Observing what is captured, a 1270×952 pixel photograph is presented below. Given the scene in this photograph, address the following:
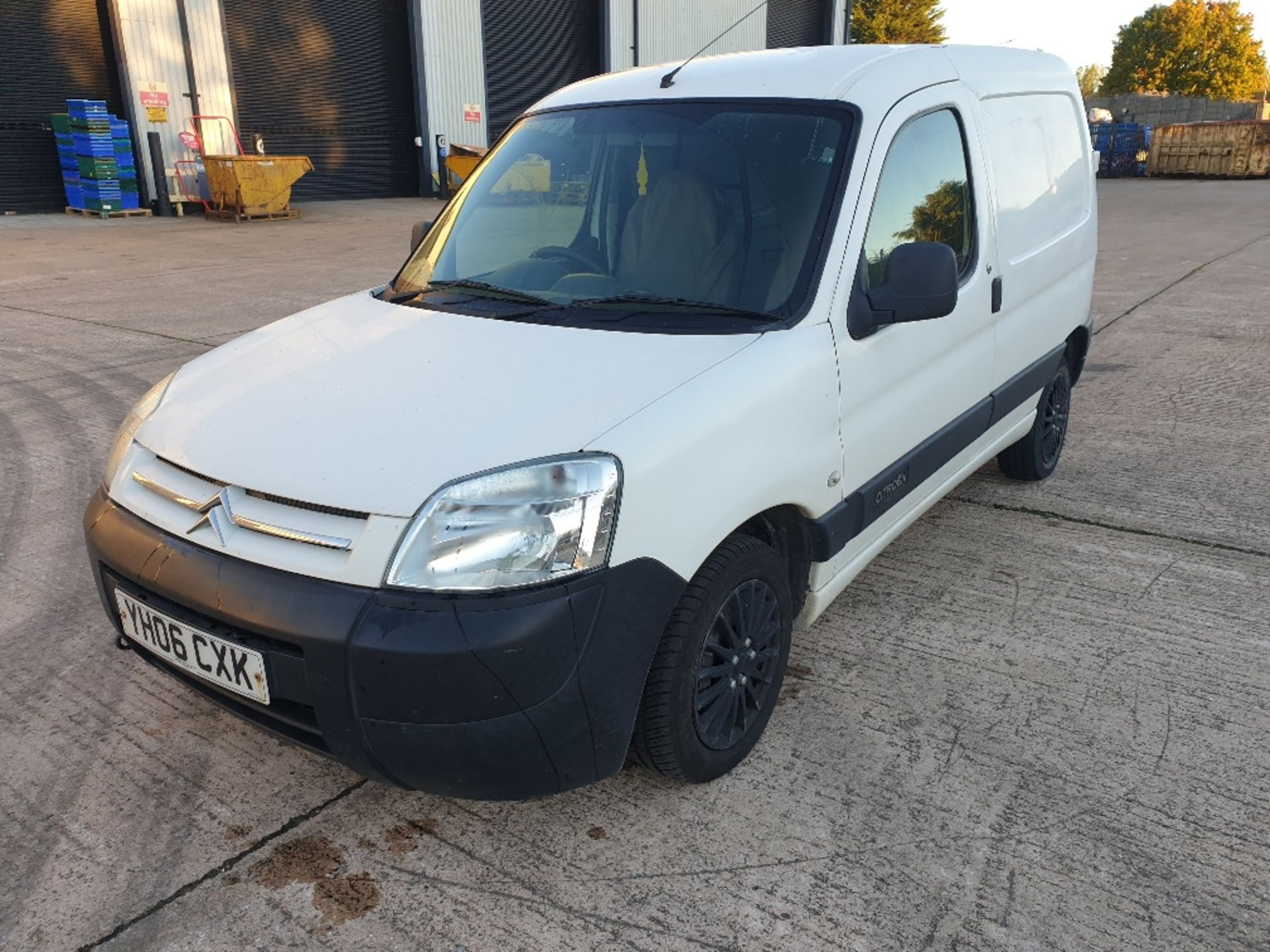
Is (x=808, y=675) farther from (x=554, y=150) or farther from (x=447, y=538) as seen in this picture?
(x=554, y=150)

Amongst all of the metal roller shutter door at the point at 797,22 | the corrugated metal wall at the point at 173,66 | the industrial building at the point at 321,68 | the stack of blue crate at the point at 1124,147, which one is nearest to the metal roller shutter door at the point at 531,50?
the industrial building at the point at 321,68

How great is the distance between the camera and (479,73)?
23.3 m

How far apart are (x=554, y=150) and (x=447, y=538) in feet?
5.86

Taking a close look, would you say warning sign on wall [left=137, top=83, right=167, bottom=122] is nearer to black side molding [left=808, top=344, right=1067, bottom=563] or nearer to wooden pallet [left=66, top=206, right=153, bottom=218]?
wooden pallet [left=66, top=206, right=153, bottom=218]

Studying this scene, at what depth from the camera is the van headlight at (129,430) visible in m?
2.48

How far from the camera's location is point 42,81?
55.1 feet

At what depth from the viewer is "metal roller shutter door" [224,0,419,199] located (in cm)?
1931

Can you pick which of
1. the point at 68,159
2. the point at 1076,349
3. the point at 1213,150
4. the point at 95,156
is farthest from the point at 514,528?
the point at 1213,150

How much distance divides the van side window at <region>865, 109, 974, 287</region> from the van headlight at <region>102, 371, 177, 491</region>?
1.98 metres

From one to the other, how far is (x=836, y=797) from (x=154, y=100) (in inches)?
766

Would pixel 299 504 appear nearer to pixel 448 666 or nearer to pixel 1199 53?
pixel 448 666

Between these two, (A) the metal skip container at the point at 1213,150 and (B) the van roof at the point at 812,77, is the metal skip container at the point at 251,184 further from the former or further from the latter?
(A) the metal skip container at the point at 1213,150

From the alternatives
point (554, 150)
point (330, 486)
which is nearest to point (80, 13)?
point (554, 150)

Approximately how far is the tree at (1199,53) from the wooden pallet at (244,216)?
2518 inches
